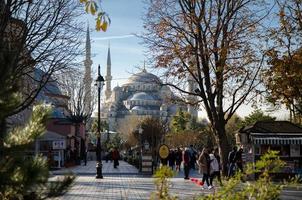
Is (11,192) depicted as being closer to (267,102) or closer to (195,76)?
(195,76)

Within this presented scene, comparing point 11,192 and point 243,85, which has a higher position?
point 243,85

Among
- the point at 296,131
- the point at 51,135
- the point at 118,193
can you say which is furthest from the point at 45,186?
the point at 51,135

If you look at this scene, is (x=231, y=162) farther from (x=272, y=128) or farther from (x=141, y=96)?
(x=141, y=96)

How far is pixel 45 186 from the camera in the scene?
3.50m

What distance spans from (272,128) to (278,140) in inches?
50.8

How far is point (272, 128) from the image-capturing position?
30734mm

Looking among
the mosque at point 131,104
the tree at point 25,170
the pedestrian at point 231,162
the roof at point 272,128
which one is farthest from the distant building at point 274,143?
the mosque at point 131,104

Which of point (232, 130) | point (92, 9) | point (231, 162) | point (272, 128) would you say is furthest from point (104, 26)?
point (232, 130)

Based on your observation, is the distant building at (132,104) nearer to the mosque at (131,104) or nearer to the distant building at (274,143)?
the mosque at (131,104)

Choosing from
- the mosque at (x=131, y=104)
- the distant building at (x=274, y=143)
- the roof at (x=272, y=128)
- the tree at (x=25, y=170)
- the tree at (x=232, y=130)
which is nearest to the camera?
the tree at (x=25, y=170)

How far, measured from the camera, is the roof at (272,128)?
1189 inches

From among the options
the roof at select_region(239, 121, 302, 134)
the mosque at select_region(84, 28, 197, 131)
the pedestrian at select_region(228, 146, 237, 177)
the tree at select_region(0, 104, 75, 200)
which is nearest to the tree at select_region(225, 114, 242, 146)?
the roof at select_region(239, 121, 302, 134)

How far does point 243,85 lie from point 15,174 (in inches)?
981

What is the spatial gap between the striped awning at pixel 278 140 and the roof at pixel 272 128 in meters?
0.72
